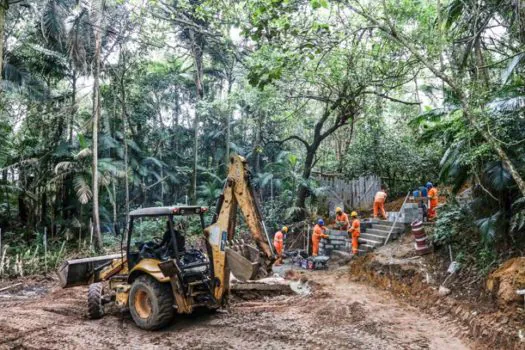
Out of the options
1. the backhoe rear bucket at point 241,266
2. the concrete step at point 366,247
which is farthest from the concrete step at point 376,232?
the backhoe rear bucket at point 241,266

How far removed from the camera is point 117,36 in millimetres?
16391

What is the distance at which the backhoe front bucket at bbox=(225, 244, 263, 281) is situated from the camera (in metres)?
6.25

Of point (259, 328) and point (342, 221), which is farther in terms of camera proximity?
point (342, 221)

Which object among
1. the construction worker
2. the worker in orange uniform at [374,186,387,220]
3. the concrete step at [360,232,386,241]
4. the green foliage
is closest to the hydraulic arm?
the green foliage

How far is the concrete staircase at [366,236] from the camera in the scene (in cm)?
1287

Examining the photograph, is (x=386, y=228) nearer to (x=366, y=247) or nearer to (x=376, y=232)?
(x=376, y=232)

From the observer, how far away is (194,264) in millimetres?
6961

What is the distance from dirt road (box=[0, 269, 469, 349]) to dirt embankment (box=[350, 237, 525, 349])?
0.29 metres

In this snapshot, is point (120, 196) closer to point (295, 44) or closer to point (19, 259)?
point (19, 259)

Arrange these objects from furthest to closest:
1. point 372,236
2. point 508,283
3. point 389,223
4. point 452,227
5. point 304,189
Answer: point 304,189, point 389,223, point 372,236, point 452,227, point 508,283

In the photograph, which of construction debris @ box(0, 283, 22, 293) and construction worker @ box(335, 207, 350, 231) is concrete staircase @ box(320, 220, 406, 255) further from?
construction debris @ box(0, 283, 22, 293)

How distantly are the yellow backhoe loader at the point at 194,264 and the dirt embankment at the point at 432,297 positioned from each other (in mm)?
3348

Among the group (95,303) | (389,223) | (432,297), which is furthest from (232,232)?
(389,223)

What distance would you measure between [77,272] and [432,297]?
7381 millimetres
